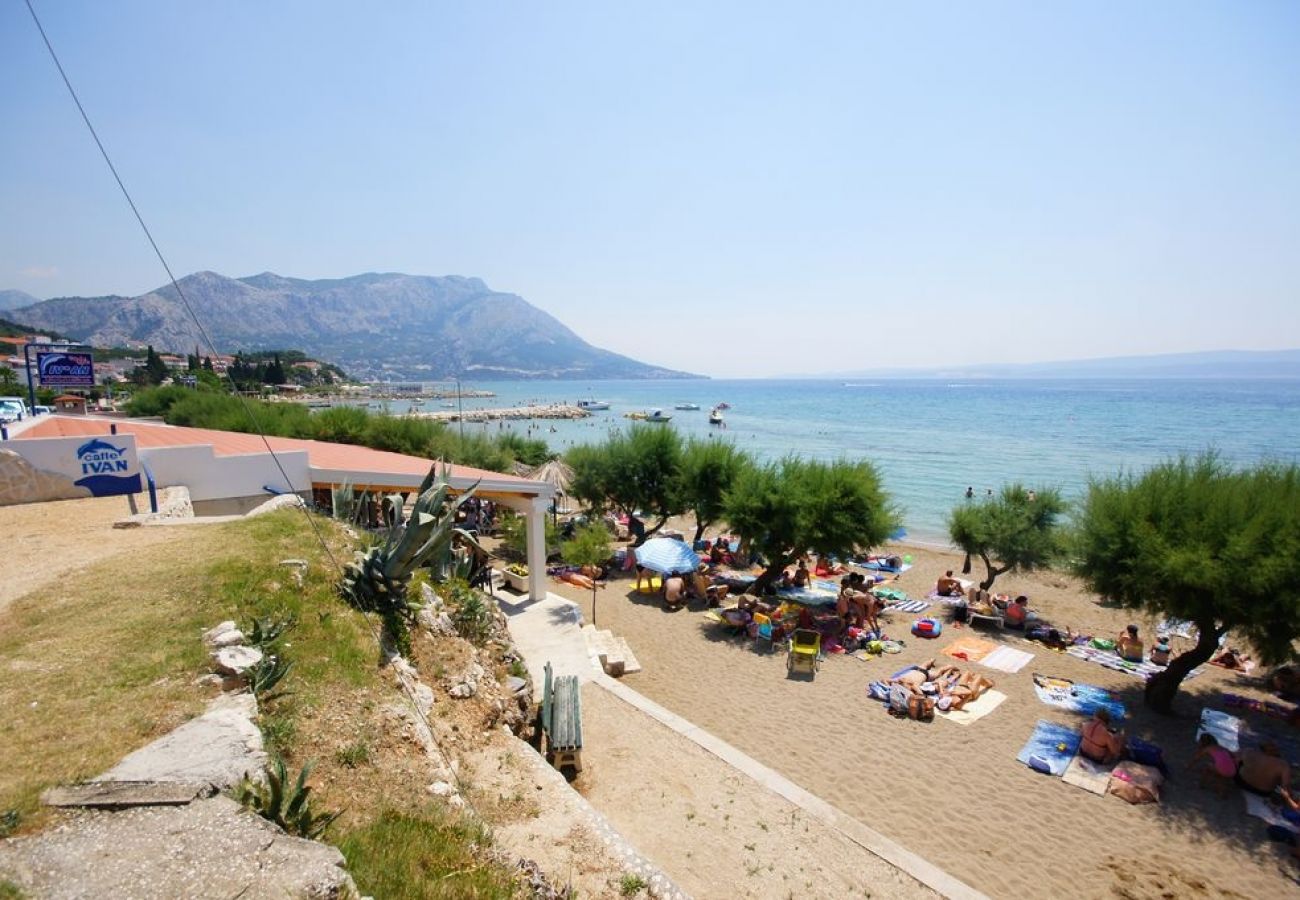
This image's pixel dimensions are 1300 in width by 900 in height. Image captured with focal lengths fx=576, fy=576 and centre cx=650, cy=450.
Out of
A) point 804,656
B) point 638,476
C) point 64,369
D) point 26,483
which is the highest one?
point 64,369

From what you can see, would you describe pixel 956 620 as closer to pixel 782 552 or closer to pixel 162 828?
pixel 782 552

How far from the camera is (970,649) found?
1352cm

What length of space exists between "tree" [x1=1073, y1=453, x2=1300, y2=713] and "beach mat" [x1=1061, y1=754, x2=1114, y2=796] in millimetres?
3190

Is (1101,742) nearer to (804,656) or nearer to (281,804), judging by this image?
(804,656)

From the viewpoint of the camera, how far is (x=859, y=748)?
31.4 feet

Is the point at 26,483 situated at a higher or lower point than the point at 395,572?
higher

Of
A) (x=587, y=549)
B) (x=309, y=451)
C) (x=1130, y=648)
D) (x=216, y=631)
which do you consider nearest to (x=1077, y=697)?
(x=1130, y=648)

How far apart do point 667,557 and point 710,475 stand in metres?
5.32

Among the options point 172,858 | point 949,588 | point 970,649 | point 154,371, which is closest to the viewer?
point 172,858

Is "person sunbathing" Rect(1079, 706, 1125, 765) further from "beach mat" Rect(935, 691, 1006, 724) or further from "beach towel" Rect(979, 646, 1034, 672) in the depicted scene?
"beach towel" Rect(979, 646, 1034, 672)

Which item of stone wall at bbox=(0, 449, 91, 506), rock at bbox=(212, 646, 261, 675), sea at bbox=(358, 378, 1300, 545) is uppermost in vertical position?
stone wall at bbox=(0, 449, 91, 506)

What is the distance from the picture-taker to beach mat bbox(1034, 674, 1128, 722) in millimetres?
10906

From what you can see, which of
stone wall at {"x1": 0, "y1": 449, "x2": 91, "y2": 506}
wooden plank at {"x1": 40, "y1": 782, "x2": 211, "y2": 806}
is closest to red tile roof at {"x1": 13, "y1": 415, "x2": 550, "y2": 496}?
stone wall at {"x1": 0, "y1": 449, "x2": 91, "y2": 506}

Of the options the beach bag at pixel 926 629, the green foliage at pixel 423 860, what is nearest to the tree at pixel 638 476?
the beach bag at pixel 926 629
